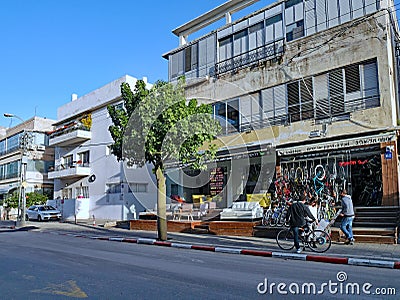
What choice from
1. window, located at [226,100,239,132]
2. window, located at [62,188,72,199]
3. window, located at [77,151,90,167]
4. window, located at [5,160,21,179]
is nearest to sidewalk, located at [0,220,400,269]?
window, located at [226,100,239,132]

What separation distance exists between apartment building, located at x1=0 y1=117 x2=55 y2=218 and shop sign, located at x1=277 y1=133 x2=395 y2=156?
1189 inches

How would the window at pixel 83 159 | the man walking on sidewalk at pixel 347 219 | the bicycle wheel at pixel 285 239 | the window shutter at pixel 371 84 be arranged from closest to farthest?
the bicycle wheel at pixel 285 239
the man walking on sidewalk at pixel 347 219
the window shutter at pixel 371 84
the window at pixel 83 159

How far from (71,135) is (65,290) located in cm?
2832

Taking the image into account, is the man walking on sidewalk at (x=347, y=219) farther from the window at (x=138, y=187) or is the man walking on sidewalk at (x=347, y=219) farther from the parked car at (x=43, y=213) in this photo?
the parked car at (x=43, y=213)

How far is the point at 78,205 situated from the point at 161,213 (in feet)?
56.9

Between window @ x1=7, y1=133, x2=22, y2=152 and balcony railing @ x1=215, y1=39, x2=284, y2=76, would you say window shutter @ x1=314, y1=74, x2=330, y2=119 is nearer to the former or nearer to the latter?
balcony railing @ x1=215, y1=39, x2=284, y2=76

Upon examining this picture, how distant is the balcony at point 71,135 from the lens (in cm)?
3259

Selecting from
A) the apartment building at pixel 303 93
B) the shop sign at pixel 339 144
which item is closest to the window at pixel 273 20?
the apartment building at pixel 303 93

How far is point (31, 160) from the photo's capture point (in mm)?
42406

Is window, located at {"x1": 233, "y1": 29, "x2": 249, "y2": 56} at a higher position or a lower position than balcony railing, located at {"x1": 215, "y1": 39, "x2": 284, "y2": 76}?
higher

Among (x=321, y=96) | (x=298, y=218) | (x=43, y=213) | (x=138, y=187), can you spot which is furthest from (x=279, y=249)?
(x=43, y=213)

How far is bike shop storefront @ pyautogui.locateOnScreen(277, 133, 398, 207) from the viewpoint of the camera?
14.6 metres

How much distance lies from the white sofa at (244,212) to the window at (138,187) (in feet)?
36.6

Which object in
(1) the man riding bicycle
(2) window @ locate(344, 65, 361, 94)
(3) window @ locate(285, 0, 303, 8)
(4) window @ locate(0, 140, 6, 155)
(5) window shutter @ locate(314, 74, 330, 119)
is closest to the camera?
(1) the man riding bicycle
